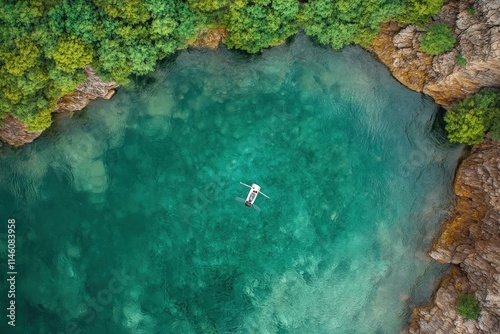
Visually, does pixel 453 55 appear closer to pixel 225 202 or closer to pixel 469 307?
pixel 469 307

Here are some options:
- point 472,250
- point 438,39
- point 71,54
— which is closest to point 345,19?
point 438,39

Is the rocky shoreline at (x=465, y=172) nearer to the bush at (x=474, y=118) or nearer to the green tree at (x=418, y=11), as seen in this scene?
the bush at (x=474, y=118)

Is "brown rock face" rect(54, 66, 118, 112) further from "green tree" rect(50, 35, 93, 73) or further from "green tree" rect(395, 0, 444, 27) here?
"green tree" rect(395, 0, 444, 27)

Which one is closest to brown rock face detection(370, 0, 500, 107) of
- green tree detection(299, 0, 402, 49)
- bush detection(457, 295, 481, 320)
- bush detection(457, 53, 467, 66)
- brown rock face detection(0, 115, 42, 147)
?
bush detection(457, 53, 467, 66)

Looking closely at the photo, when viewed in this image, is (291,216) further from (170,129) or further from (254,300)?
(170,129)

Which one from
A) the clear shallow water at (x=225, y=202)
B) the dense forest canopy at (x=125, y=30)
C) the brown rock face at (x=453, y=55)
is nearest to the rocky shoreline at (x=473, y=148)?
the brown rock face at (x=453, y=55)

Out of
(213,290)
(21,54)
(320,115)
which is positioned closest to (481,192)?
(320,115)
